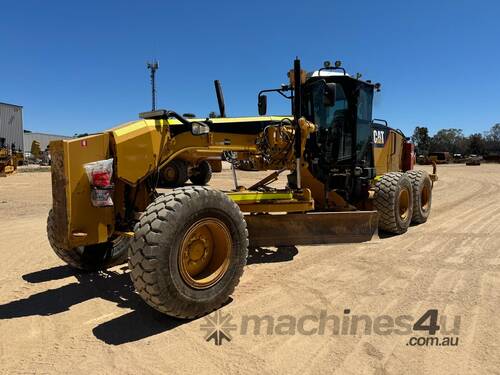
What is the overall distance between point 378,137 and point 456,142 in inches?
4272

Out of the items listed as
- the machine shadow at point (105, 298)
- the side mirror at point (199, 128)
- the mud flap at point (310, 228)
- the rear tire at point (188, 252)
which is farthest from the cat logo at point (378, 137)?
the machine shadow at point (105, 298)

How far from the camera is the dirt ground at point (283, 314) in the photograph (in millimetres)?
3160

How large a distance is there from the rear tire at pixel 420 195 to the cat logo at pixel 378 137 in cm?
84

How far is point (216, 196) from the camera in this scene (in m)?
4.14

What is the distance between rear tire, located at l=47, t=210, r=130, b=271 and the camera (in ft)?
16.4

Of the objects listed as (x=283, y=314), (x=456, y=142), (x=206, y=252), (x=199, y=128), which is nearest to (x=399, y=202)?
(x=199, y=128)

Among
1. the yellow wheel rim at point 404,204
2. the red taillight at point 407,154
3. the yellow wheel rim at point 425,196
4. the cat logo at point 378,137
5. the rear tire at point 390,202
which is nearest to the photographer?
the rear tire at point 390,202

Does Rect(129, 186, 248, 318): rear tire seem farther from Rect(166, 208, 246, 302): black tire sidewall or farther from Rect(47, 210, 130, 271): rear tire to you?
Rect(47, 210, 130, 271): rear tire

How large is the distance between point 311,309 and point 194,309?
43.1 inches

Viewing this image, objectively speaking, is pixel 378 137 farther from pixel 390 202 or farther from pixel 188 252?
pixel 188 252

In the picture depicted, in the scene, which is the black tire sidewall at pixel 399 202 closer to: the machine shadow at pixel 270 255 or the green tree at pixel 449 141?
A: the machine shadow at pixel 270 255

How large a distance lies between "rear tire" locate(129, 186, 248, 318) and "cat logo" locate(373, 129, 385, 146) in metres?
4.87

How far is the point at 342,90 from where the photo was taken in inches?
287

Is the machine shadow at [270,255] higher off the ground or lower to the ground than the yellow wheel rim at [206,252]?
lower
